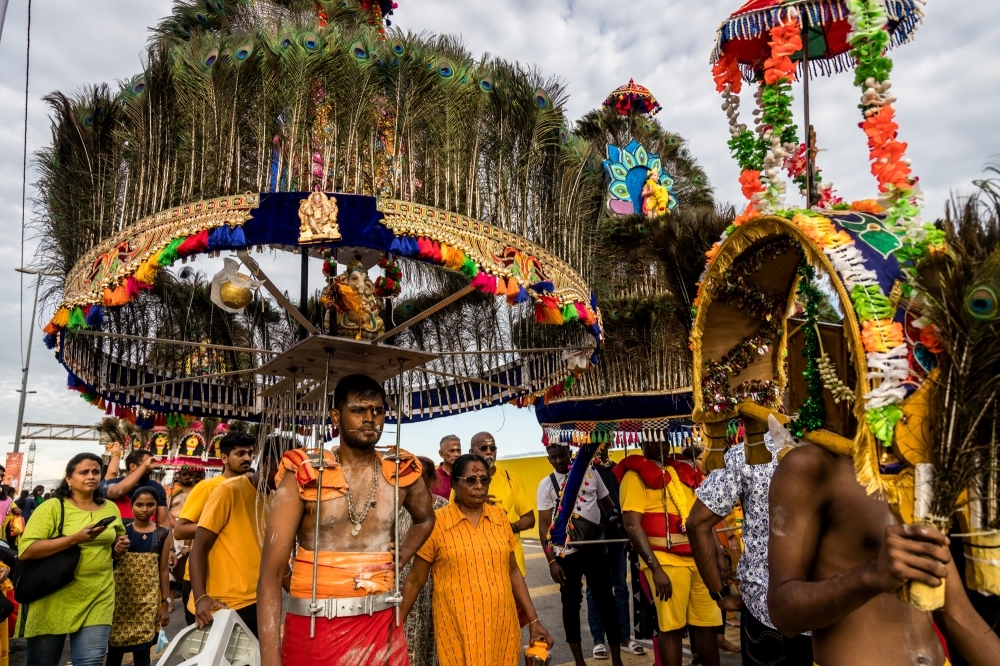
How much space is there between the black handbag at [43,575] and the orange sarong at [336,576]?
2527mm

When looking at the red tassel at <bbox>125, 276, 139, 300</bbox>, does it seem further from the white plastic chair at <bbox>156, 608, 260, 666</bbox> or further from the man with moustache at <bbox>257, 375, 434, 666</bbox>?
the white plastic chair at <bbox>156, 608, 260, 666</bbox>

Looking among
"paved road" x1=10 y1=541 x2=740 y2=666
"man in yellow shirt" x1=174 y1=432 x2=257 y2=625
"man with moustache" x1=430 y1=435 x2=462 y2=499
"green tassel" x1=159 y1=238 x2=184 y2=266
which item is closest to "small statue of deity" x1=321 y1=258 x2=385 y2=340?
"green tassel" x1=159 y1=238 x2=184 y2=266

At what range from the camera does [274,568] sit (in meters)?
3.30

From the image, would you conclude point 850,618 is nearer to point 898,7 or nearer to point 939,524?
point 939,524

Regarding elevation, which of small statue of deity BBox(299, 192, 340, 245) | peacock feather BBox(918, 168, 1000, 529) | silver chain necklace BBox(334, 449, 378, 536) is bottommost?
silver chain necklace BBox(334, 449, 378, 536)

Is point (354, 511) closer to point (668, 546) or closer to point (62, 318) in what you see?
point (62, 318)

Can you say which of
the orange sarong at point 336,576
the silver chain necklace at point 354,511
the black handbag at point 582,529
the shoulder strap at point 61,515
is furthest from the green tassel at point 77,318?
the black handbag at point 582,529

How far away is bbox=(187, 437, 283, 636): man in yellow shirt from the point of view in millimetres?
4684

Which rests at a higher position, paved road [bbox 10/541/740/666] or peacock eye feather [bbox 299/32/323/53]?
peacock eye feather [bbox 299/32/323/53]

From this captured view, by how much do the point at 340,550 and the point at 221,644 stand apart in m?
0.91

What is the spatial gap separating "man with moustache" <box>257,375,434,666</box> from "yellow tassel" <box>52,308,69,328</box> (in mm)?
2043

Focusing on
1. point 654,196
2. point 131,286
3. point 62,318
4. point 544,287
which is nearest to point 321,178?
point 131,286

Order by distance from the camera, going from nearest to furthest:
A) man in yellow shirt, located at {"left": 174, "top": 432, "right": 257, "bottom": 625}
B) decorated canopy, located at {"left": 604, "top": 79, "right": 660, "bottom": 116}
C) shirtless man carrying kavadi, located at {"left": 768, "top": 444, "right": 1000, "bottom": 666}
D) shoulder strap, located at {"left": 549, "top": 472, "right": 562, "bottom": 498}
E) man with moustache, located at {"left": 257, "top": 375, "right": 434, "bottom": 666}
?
shirtless man carrying kavadi, located at {"left": 768, "top": 444, "right": 1000, "bottom": 666}
man with moustache, located at {"left": 257, "top": 375, "right": 434, "bottom": 666}
man in yellow shirt, located at {"left": 174, "top": 432, "right": 257, "bottom": 625}
shoulder strap, located at {"left": 549, "top": 472, "right": 562, "bottom": 498}
decorated canopy, located at {"left": 604, "top": 79, "right": 660, "bottom": 116}

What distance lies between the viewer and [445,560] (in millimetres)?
4355
